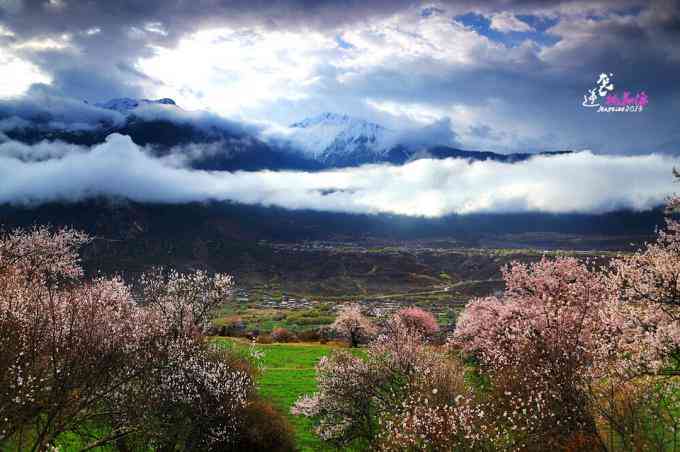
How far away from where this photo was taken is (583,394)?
19.3 m

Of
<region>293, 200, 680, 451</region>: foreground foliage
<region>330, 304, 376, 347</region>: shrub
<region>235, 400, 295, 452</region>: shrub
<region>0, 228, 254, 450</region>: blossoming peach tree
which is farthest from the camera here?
<region>330, 304, 376, 347</region>: shrub

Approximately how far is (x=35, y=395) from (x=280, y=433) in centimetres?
1337

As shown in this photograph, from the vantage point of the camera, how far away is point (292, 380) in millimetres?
46312

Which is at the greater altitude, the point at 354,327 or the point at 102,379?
the point at 102,379

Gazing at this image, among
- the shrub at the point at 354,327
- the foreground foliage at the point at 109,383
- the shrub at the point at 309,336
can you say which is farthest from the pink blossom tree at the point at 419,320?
the foreground foliage at the point at 109,383

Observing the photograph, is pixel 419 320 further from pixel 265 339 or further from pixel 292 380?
pixel 292 380

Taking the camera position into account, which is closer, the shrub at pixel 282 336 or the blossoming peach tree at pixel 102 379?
the blossoming peach tree at pixel 102 379

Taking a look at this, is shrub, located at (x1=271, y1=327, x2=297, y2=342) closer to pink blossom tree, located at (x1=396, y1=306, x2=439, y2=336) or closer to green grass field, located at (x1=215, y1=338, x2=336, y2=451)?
green grass field, located at (x1=215, y1=338, x2=336, y2=451)

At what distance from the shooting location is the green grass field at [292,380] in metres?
30.5

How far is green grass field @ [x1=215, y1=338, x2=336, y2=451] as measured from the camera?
30484mm

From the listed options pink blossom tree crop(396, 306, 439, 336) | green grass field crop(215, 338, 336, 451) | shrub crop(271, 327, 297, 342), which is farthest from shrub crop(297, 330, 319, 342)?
pink blossom tree crop(396, 306, 439, 336)

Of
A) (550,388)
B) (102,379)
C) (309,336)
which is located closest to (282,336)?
(309,336)

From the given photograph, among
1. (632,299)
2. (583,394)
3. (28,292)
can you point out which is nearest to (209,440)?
(28,292)

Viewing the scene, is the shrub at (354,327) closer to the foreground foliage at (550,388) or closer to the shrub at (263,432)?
the foreground foliage at (550,388)
